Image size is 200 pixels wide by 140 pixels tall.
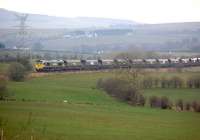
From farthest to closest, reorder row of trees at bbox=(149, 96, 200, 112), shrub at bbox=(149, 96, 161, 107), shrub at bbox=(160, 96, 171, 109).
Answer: shrub at bbox=(149, 96, 161, 107) < shrub at bbox=(160, 96, 171, 109) < row of trees at bbox=(149, 96, 200, 112)

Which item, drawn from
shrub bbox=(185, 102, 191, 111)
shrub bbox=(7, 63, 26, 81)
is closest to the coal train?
shrub bbox=(7, 63, 26, 81)

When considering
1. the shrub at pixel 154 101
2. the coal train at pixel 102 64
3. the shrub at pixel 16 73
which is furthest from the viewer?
the coal train at pixel 102 64

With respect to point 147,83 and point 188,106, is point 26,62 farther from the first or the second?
point 188,106

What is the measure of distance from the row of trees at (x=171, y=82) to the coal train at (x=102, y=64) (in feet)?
27.9

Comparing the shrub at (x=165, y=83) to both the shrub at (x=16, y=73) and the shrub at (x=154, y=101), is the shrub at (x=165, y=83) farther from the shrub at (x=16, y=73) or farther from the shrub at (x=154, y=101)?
the shrub at (x=16, y=73)

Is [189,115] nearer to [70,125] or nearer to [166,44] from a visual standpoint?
[70,125]

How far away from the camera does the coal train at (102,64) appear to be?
41.7 meters

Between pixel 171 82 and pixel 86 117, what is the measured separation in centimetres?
1458

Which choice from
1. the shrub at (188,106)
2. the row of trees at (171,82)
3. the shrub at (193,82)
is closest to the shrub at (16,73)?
the row of trees at (171,82)

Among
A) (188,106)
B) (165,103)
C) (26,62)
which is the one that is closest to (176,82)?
(165,103)

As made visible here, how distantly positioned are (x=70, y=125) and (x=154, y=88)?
1515 cm

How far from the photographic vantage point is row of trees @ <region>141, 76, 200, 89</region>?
32.3 metres

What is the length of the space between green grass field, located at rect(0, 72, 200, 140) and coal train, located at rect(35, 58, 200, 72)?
38.5ft

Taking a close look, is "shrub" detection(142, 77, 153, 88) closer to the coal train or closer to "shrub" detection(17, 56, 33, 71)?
"shrub" detection(17, 56, 33, 71)
